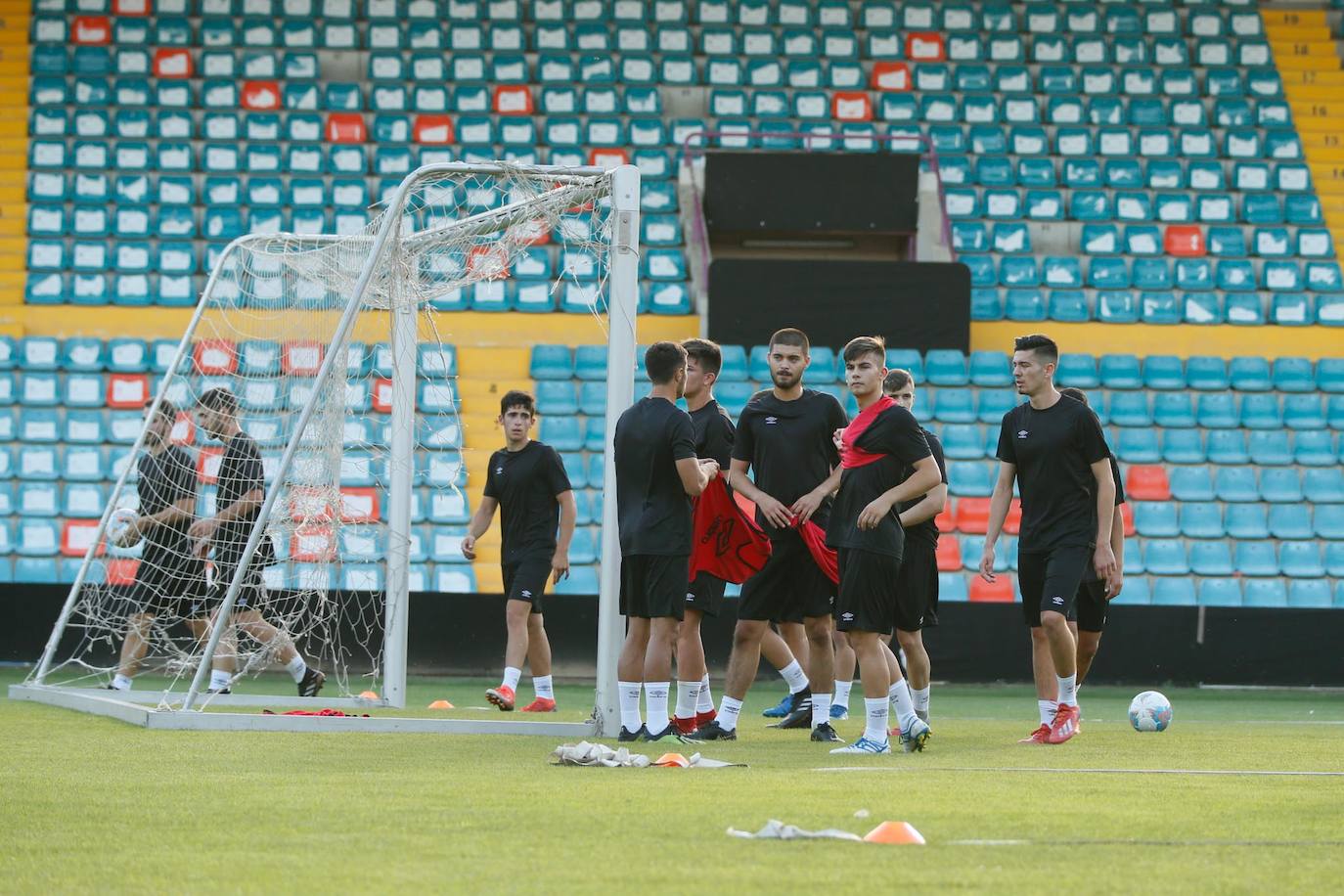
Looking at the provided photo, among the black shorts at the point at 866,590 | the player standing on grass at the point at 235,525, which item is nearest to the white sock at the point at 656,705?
the black shorts at the point at 866,590

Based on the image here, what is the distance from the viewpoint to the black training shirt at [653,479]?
8.43 metres

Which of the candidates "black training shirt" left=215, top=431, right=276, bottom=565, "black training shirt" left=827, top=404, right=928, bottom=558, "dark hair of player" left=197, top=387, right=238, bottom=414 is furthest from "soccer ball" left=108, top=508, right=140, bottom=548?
"black training shirt" left=827, top=404, right=928, bottom=558

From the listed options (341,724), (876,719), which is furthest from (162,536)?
(876,719)

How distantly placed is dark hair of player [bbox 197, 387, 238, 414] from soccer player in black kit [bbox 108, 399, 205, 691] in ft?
1.49

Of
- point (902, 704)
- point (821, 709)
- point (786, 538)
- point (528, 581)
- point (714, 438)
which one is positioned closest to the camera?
point (902, 704)

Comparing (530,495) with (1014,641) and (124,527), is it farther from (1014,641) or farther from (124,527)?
(1014,641)

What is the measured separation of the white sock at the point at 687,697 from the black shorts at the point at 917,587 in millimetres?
1086

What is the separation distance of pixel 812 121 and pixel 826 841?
672 inches

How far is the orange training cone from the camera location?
5.05 metres

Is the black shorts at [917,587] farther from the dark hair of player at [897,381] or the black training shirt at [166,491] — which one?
the black training shirt at [166,491]

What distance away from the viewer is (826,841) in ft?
16.7

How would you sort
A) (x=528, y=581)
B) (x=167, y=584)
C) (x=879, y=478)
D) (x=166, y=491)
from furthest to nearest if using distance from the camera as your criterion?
(x=166, y=491) → (x=167, y=584) → (x=528, y=581) → (x=879, y=478)

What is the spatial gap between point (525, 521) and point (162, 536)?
2467mm

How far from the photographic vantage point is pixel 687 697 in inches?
345
